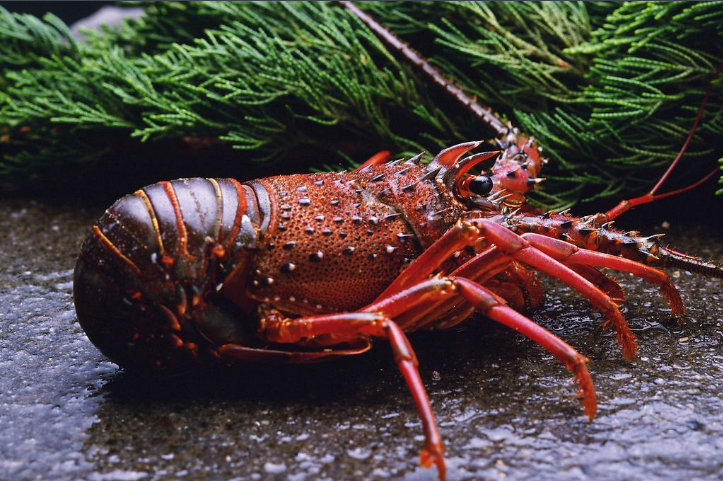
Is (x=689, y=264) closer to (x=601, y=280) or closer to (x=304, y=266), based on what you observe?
(x=601, y=280)

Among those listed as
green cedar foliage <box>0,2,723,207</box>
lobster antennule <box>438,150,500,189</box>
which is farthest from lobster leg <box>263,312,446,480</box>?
green cedar foliage <box>0,2,723,207</box>

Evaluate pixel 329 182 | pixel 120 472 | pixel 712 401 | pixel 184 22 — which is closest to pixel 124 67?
pixel 184 22

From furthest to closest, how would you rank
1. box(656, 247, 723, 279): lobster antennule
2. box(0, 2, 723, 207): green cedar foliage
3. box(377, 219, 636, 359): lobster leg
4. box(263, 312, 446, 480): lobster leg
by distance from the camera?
box(0, 2, 723, 207): green cedar foliage → box(656, 247, 723, 279): lobster antennule → box(377, 219, 636, 359): lobster leg → box(263, 312, 446, 480): lobster leg

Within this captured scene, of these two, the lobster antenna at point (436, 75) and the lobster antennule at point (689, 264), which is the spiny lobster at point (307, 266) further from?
the lobster antenna at point (436, 75)

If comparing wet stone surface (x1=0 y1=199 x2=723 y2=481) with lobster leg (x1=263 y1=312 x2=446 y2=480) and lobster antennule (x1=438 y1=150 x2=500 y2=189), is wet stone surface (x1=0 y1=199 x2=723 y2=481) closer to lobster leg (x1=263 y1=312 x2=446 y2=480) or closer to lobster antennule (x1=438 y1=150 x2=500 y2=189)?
lobster leg (x1=263 y1=312 x2=446 y2=480)

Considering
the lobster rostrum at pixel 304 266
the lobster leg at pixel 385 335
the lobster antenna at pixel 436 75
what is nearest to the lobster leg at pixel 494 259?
the lobster rostrum at pixel 304 266
